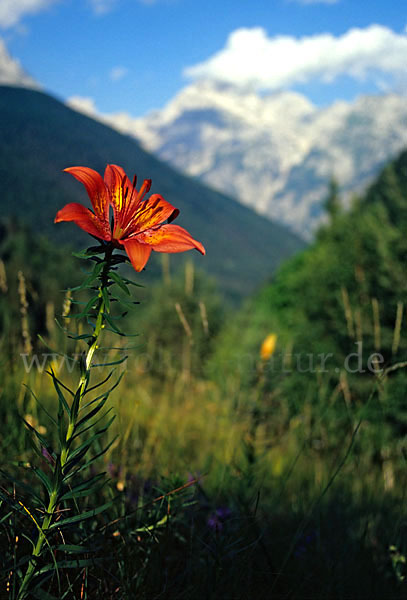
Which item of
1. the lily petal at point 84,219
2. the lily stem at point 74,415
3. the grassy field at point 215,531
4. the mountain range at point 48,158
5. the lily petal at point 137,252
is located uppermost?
the mountain range at point 48,158

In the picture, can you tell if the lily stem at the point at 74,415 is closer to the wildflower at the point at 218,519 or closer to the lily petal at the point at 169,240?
the lily petal at the point at 169,240

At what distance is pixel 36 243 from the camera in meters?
34.4

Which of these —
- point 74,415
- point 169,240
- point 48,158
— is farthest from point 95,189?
point 48,158

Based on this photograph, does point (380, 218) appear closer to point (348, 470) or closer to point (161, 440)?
point (348, 470)

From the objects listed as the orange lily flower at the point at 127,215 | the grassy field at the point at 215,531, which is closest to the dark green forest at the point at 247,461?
the grassy field at the point at 215,531

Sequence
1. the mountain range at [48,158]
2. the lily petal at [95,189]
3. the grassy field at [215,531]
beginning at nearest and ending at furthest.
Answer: the lily petal at [95,189] < the grassy field at [215,531] < the mountain range at [48,158]

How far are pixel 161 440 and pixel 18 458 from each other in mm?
905

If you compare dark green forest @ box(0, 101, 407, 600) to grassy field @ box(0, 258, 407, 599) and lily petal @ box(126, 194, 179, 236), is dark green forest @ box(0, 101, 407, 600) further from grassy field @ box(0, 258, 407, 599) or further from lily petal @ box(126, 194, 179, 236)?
lily petal @ box(126, 194, 179, 236)

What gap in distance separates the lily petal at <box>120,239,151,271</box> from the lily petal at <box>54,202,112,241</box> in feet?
0.24

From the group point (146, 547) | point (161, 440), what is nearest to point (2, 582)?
point (146, 547)

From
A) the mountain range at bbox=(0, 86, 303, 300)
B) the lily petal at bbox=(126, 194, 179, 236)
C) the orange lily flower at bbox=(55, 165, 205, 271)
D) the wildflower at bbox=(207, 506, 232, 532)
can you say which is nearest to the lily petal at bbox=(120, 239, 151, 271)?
the orange lily flower at bbox=(55, 165, 205, 271)

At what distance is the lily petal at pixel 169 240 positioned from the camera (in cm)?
104

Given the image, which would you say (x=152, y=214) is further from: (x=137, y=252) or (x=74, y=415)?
(x=74, y=415)

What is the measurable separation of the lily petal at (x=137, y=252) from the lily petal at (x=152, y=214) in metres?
0.11
